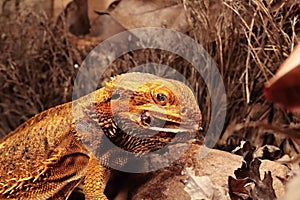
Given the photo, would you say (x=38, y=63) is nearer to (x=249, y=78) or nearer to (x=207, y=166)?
(x=249, y=78)

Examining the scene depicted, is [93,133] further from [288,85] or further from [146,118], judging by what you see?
[288,85]

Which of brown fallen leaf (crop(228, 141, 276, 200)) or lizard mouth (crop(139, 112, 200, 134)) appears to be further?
lizard mouth (crop(139, 112, 200, 134))

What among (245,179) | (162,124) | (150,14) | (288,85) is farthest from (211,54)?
(288,85)

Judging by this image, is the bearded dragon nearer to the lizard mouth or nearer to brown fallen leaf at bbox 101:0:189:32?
the lizard mouth

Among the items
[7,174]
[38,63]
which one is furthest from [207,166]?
[38,63]

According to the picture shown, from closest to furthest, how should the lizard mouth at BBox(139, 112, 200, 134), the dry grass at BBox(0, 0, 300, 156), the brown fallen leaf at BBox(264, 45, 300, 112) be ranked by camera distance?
1. the brown fallen leaf at BBox(264, 45, 300, 112)
2. the lizard mouth at BBox(139, 112, 200, 134)
3. the dry grass at BBox(0, 0, 300, 156)

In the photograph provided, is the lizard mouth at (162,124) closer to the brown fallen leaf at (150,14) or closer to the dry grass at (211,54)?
the dry grass at (211,54)

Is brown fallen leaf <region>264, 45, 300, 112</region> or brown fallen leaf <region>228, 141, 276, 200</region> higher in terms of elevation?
brown fallen leaf <region>264, 45, 300, 112</region>

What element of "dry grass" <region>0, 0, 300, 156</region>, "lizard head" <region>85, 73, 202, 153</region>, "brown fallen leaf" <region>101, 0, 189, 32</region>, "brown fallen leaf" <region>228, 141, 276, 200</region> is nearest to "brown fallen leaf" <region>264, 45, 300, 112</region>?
"brown fallen leaf" <region>228, 141, 276, 200</region>
